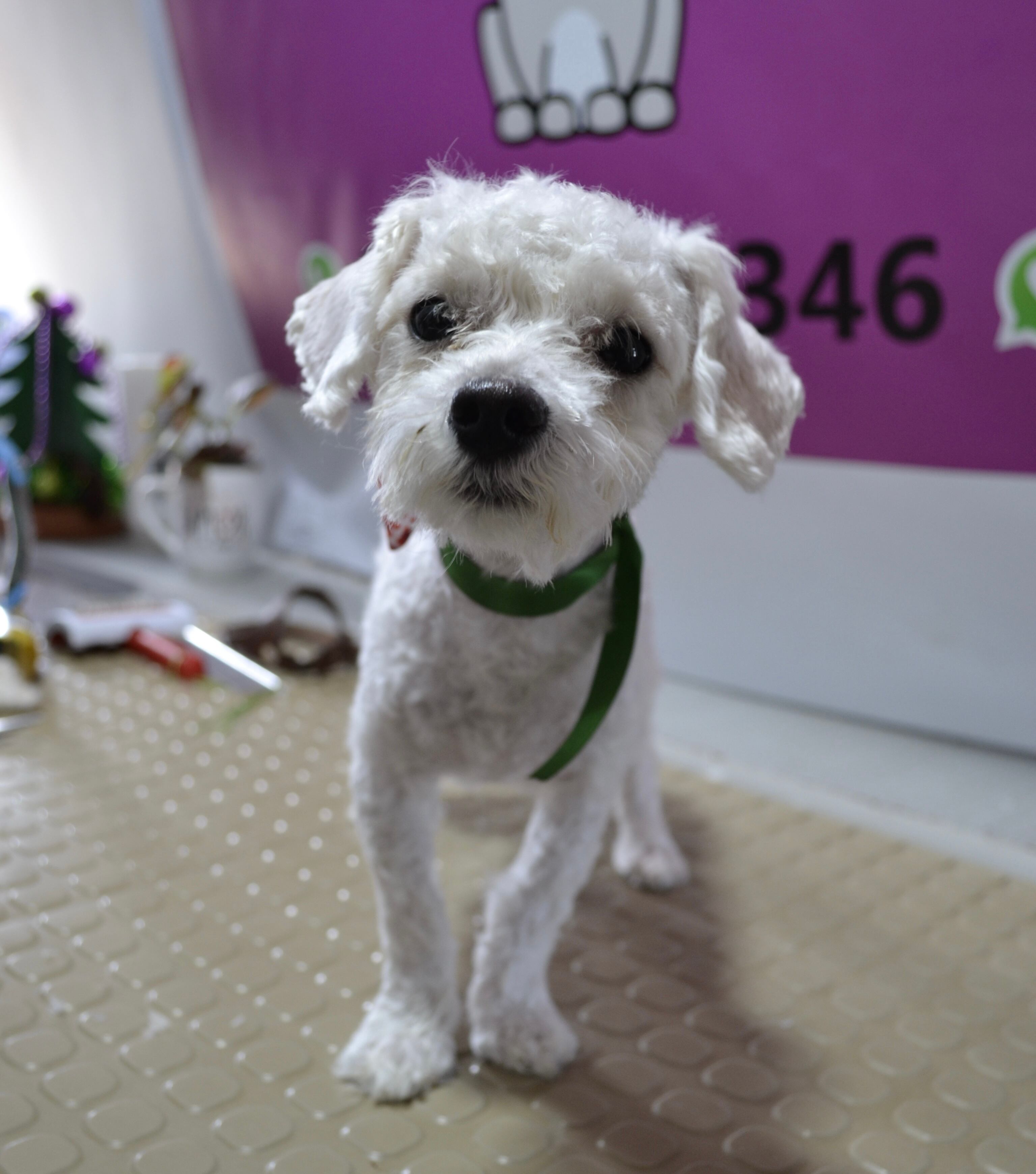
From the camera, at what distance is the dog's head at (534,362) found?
587 mm

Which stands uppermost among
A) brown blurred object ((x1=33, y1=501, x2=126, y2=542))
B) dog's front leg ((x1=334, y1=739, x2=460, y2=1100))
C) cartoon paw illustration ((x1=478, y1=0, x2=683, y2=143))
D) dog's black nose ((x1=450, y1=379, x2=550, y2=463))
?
cartoon paw illustration ((x1=478, y1=0, x2=683, y2=143))

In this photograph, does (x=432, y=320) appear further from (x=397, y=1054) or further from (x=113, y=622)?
(x=113, y=622)

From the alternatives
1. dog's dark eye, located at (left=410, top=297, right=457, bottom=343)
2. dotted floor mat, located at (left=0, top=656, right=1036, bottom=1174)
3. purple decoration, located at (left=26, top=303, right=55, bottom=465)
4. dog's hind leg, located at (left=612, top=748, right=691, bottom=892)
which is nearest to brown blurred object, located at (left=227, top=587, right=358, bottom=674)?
dotted floor mat, located at (left=0, top=656, right=1036, bottom=1174)

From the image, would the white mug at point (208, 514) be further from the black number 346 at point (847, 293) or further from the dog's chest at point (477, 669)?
the dog's chest at point (477, 669)

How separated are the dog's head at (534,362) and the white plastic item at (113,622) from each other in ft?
2.70

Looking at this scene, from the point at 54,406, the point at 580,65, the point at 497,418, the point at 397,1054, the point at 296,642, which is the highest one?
the point at 580,65

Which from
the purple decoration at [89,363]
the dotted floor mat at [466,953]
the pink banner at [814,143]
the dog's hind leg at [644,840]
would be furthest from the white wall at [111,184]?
the dog's hind leg at [644,840]

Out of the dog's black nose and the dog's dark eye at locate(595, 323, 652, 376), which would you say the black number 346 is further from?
the dog's black nose

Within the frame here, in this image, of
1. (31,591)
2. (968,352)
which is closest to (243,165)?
(31,591)

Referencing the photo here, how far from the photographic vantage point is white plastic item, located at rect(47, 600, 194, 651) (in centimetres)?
143

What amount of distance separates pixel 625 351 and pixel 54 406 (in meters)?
1.46

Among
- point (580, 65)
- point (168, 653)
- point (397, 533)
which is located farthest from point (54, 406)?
point (397, 533)

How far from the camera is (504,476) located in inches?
23.0

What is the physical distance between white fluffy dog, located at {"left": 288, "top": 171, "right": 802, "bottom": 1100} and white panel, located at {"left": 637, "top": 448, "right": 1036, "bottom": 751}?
0.48 m
